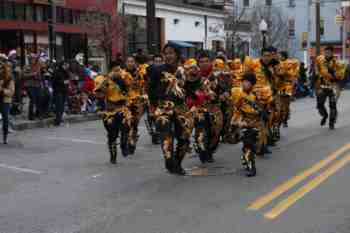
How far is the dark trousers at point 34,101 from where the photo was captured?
16625 millimetres

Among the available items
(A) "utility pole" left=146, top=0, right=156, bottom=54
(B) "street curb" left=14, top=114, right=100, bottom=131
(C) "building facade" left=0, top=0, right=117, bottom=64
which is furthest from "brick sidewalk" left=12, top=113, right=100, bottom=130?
(C) "building facade" left=0, top=0, right=117, bottom=64

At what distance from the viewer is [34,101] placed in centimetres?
1683

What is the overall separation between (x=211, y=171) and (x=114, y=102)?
213 centimetres

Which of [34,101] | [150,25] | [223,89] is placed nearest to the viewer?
[223,89]

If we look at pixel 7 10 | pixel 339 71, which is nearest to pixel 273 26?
pixel 7 10

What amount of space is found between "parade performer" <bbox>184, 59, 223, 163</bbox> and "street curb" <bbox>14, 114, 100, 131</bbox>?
695cm

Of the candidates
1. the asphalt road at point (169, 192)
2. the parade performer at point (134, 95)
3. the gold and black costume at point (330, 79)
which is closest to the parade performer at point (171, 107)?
the asphalt road at point (169, 192)

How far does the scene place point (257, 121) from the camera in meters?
9.48

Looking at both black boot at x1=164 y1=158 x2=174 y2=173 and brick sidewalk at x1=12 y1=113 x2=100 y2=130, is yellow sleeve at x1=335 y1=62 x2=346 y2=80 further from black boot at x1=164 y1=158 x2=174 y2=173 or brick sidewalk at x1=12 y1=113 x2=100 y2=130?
brick sidewalk at x1=12 y1=113 x2=100 y2=130

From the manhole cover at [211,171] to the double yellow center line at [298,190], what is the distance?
103 cm

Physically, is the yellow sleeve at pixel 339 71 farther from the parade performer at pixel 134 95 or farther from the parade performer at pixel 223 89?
the parade performer at pixel 134 95

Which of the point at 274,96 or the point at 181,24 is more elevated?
the point at 181,24

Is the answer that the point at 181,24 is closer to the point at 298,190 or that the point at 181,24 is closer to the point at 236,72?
the point at 236,72

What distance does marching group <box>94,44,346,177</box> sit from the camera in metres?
9.26
